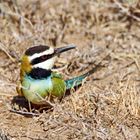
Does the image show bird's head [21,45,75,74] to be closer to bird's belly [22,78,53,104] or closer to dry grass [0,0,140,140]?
bird's belly [22,78,53,104]

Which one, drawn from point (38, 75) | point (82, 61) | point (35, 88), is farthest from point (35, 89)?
point (82, 61)

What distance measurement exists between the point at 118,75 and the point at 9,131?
1.34 m

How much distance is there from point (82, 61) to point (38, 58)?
109cm

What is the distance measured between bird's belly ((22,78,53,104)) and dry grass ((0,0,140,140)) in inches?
5.9

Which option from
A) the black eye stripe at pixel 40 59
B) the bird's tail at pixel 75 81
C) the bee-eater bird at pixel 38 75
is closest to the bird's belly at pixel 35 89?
the bee-eater bird at pixel 38 75

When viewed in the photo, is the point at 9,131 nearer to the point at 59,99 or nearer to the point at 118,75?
the point at 59,99

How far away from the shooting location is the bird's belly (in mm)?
4684

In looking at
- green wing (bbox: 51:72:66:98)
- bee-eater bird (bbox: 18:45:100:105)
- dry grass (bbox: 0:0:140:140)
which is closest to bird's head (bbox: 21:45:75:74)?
bee-eater bird (bbox: 18:45:100:105)

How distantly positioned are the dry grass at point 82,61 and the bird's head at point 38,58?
0.33m

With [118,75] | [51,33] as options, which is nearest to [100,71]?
[118,75]

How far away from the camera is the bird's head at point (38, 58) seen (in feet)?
15.2

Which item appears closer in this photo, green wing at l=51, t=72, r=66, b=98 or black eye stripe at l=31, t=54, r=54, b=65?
black eye stripe at l=31, t=54, r=54, b=65

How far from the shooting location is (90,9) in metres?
6.46

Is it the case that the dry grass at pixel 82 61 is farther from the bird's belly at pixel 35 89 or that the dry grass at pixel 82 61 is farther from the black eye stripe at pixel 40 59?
the black eye stripe at pixel 40 59
